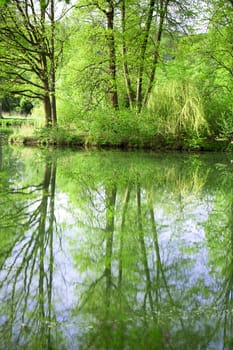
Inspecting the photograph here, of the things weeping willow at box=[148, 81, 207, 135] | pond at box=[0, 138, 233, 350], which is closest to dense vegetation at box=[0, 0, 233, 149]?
weeping willow at box=[148, 81, 207, 135]

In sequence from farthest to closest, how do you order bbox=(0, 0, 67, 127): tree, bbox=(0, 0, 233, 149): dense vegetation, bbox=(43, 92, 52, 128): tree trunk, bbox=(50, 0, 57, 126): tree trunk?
bbox=(43, 92, 52, 128): tree trunk → bbox=(50, 0, 57, 126): tree trunk → bbox=(0, 0, 67, 127): tree → bbox=(0, 0, 233, 149): dense vegetation

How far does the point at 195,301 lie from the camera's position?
148 inches

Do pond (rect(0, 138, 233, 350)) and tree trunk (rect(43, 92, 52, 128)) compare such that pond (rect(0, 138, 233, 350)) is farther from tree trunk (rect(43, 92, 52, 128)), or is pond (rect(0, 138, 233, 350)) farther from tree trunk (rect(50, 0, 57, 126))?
tree trunk (rect(43, 92, 52, 128))

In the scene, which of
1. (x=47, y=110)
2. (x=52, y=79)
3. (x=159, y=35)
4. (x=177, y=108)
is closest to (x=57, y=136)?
(x=47, y=110)

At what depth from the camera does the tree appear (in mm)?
21328

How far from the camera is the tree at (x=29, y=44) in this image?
21.3 m

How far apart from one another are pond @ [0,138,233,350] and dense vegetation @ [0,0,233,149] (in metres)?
10.7

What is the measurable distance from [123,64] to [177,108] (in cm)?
459

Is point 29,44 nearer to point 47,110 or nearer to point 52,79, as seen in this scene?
point 52,79

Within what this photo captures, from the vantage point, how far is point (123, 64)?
22.4m

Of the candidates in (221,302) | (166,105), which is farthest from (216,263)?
(166,105)

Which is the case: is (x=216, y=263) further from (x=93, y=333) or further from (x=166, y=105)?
(x=166, y=105)

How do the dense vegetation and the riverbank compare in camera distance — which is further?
the riverbank

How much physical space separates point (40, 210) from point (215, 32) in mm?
17978
